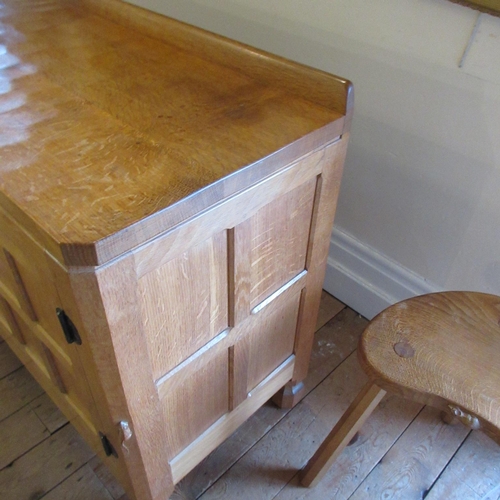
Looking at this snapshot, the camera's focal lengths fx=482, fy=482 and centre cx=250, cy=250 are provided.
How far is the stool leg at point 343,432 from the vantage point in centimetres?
79

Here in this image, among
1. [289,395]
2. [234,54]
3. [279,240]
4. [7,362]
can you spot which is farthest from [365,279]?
[7,362]

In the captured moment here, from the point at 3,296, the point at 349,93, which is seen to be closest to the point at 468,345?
the point at 349,93

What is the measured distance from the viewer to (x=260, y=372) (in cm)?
92

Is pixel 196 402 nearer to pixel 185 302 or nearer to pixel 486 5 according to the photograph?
pixel 185 302

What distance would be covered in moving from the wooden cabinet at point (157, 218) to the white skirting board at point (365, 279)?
0.33 meters

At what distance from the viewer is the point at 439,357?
729 millimetres

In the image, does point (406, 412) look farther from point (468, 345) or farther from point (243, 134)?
point (243, 134)

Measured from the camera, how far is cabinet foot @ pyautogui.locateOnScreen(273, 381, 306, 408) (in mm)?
1075

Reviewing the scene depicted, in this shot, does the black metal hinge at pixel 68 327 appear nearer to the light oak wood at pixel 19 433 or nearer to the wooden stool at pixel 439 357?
the wooden stool at pixel 439 357

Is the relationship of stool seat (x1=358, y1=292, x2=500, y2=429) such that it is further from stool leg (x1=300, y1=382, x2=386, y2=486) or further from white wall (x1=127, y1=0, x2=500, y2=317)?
white wall (x1=127, y1=0, x2=500, y2=317)

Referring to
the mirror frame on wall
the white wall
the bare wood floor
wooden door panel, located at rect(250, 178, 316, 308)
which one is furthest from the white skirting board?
the mirror frame on wall

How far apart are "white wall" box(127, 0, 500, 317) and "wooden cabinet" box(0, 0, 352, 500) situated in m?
0.32

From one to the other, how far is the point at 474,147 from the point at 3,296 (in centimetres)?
91

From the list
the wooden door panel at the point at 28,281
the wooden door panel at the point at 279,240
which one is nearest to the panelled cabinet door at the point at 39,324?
the wooden door panel at the point at 28,281
